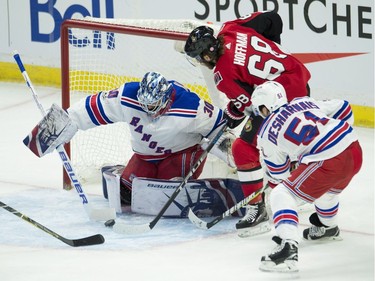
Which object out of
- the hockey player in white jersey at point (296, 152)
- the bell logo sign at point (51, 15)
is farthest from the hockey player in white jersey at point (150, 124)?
the bell logo sign at point (51, 15)

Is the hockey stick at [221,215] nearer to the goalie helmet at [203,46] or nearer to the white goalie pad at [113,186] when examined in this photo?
the white goalie pad at [113,186]

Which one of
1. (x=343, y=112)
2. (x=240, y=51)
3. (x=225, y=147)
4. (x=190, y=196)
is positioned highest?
(x=240, y=51)

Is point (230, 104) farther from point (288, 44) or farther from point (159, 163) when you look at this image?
point (288, 44)

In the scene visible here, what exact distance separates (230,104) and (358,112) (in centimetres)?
178

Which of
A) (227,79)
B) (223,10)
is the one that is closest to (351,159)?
(227,79)

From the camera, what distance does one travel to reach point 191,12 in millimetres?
7520

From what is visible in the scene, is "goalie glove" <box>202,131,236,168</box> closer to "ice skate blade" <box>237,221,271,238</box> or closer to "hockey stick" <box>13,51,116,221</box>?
"ice skate blade" <box>237,221,271,238</box>

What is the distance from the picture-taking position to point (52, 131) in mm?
5723

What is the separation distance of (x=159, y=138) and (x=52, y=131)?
483mm

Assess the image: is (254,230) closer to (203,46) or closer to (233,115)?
(233,115)

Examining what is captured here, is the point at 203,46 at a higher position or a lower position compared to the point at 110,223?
higher

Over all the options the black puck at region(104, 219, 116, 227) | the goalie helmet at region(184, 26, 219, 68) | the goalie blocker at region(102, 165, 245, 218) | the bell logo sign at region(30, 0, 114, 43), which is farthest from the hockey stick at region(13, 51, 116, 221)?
the bell logo sign at region(30, 0, 114, 43)

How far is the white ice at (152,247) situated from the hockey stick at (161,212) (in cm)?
3

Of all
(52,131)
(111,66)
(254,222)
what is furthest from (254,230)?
(111,66)
